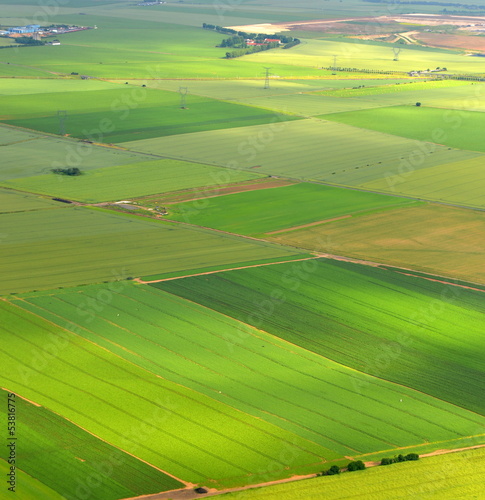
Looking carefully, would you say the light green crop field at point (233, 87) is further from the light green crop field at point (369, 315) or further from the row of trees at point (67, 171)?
the light green crop field at point (369, 315)

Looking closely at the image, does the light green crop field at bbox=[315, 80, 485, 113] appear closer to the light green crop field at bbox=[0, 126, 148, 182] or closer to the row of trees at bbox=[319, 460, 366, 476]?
the light green crop field at bbox=[0, 126, 148, 182]

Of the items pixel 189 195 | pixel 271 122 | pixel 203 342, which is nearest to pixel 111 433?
pixel 203 342

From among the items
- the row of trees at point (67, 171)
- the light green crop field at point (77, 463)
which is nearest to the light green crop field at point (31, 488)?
the light green crop field at point (77, 463)

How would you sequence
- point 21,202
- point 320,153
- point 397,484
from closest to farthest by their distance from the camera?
point 397,484 < point 21,202 < point 320,153

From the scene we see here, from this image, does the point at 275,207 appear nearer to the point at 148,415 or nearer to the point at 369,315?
the point at 369,315

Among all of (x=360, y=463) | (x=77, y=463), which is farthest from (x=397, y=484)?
(x=77, y=463)
